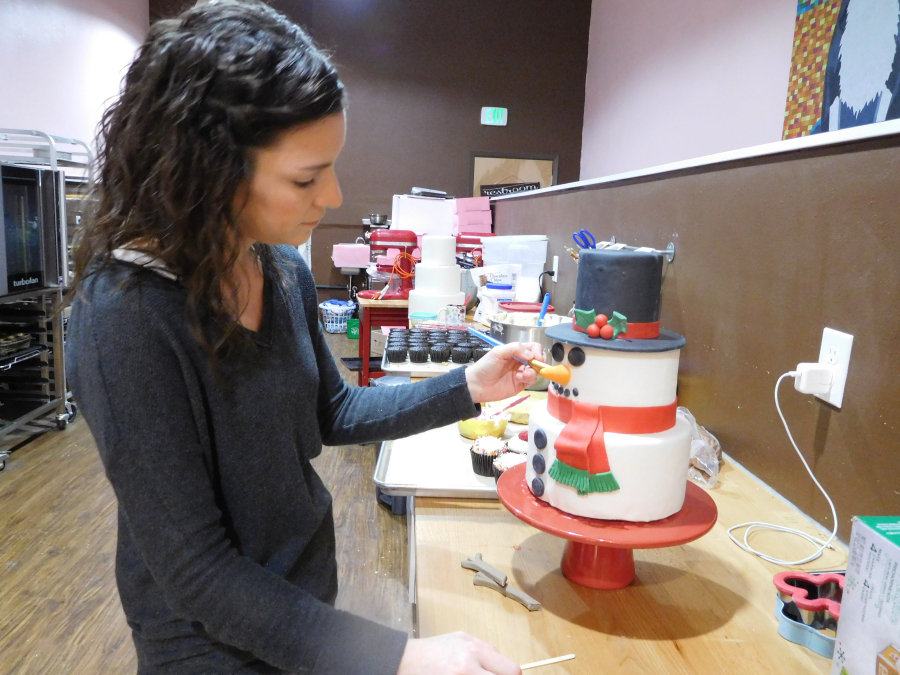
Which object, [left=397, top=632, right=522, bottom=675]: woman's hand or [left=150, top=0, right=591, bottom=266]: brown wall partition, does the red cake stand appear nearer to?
[left=397, top=632, right=522, bottom=675]: woman's hand

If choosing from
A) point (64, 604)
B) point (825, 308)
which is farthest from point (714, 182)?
point (64, 604)

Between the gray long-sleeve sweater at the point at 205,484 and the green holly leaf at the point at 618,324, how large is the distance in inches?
15.4

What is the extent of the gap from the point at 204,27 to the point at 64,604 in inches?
73.1

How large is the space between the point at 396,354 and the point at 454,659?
134 cm

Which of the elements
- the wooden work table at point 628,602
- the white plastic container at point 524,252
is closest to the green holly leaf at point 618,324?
the wooden work table at point 628,602

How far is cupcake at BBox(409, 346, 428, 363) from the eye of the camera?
1.89 m

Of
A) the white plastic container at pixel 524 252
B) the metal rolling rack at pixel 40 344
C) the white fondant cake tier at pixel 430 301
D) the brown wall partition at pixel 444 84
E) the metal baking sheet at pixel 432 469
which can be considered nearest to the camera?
the metal baking sheet at pixel 432 469

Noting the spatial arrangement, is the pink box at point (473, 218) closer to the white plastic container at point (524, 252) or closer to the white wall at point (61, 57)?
the white plastic container at point (524, 252)

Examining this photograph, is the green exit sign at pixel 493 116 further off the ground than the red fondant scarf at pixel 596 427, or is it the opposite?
the green exit sign at pixel 493 116

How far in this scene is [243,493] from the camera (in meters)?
0.71

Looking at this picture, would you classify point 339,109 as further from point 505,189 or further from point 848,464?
point 505,189

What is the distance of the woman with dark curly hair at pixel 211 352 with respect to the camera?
58 centimetres

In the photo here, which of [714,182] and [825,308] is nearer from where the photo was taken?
[825,308]

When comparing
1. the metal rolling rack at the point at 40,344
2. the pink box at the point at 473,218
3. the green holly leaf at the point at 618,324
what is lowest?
the metal rolling rack at the point at 40,344
